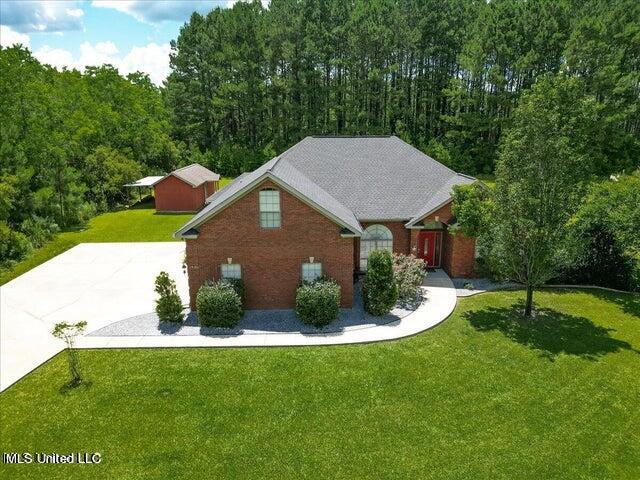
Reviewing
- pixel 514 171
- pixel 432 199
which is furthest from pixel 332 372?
pixel 432 199

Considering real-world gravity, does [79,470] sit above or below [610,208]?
below

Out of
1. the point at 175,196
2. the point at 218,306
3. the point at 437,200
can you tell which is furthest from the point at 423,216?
the point at 175,196

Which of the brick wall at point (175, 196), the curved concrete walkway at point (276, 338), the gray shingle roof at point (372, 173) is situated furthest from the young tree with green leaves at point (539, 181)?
the brick wall at point (175, 196)

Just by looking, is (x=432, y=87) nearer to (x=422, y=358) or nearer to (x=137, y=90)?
(x=137, y=90)

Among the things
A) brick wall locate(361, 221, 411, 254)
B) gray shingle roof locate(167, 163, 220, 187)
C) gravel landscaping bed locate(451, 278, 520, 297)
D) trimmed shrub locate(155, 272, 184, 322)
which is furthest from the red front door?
gray shingle roof locate(167, 163, 220, 187)

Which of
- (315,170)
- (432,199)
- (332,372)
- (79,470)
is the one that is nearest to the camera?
(79,470)
